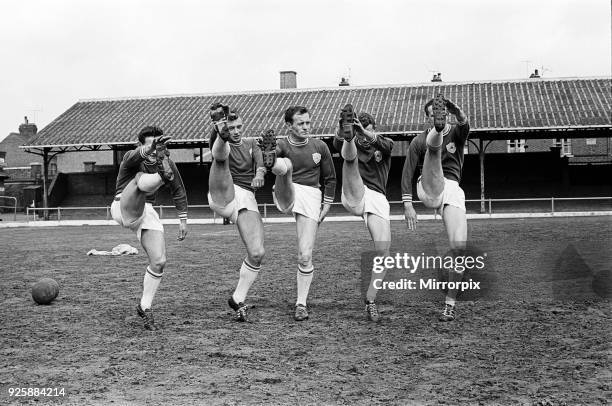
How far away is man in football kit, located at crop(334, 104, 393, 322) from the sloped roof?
20812 millimetres

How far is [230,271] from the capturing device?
457 inches

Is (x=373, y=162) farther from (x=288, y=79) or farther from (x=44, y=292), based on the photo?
(x=288, y=79)

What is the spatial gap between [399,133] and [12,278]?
63.3 feet

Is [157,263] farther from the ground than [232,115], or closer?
closer

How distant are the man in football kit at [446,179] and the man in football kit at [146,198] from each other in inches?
98.7

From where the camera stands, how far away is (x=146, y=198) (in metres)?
7.13

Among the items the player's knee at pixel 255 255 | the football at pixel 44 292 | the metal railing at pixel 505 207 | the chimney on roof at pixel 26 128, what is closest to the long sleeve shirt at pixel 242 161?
the player's knee at pixel 255 255

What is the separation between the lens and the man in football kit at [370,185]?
7.20 m

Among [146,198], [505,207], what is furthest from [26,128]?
[146,198]

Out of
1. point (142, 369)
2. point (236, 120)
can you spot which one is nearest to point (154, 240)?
point (236, 120)

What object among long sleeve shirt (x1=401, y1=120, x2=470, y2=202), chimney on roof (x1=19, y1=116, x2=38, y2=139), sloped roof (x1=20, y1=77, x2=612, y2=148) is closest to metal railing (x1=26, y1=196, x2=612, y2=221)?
sloped roof (x1=20, y1=77, x2=612, y2=148)

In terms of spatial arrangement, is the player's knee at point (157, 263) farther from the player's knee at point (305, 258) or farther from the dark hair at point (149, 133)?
the player's knee at point (305, 258)

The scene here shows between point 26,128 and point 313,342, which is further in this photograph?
point 26,128

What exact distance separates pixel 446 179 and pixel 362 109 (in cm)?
2412
